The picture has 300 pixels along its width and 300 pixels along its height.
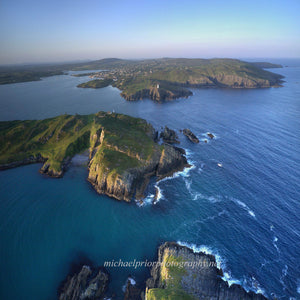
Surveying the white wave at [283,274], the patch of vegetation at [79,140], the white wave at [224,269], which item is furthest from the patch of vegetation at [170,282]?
the patch of vegetation at [79,140]

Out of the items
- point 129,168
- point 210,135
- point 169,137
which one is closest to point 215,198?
point 129,168

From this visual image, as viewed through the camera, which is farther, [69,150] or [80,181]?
[69,150]

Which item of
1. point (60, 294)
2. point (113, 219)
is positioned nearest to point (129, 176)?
point (113, 219)

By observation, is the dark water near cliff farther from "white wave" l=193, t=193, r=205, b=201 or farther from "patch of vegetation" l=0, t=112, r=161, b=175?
"patch of vegetation" l=0, t=112, r=161, b=175

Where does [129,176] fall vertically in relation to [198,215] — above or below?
above

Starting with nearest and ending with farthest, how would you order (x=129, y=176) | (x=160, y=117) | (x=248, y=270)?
(x=248, y=270), (x=129, y=176), (x=160, y=117)

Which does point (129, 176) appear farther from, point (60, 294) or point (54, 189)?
point (60, 294)
